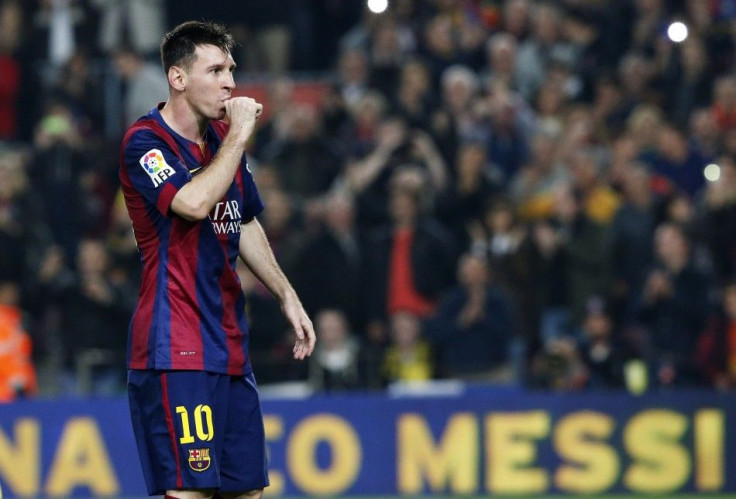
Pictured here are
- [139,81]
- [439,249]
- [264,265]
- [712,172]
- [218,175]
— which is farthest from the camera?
[139,81]

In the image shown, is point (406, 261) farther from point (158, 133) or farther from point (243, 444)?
point (158, 133)

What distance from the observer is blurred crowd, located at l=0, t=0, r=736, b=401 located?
37.8 ft

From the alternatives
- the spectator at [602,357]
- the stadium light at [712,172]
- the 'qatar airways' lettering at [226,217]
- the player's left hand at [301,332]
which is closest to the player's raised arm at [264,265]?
the player's left hand at [301,332]

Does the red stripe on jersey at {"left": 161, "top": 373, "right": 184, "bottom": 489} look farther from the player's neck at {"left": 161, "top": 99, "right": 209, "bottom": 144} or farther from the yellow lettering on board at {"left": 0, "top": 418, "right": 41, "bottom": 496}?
the yellow lettering on board at {"left": 0, "top": 418, "right": 41, "bottom": 496}

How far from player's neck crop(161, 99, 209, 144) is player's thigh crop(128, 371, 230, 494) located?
0.86 metres

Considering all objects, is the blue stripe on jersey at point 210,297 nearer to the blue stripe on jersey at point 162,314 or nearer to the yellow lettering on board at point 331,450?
the blue stripe on jersey at point 162,314

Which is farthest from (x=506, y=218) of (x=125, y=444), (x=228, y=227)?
(x=228, y=227)

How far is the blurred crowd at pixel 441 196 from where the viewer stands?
37.8 ft

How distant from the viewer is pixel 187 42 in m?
5.33

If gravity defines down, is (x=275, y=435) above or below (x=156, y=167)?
below

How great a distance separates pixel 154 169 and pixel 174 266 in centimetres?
35

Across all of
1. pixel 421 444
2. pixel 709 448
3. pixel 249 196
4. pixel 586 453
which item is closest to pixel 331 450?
pixel 421 444

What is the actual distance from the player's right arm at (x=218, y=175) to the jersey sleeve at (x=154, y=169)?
0.05m

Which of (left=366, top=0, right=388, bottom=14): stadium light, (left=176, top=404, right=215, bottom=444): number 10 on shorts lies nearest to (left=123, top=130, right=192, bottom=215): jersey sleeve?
(left=176, top=404, right=215, bottom=444): number 10 on shorts
